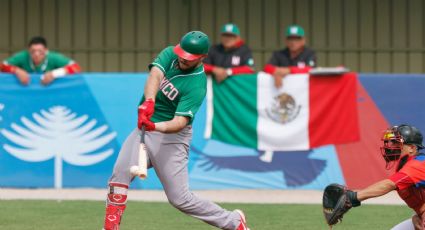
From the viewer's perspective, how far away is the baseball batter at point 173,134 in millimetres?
8133

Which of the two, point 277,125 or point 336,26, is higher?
point 336,26

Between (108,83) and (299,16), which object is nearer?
(108,83)

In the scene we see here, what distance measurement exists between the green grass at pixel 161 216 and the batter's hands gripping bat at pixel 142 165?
166cm

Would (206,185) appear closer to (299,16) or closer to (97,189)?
(97,189)

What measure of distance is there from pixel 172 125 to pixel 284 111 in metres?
4.66

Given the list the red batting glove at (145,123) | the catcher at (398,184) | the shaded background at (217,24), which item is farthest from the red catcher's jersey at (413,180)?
the shaded background at (217,24)

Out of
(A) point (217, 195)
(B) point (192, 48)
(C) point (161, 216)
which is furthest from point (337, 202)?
(A) point (217, 195)

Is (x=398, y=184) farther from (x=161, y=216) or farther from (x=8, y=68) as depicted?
(x=8, y=68)

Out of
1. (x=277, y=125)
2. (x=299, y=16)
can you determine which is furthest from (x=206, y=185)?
(x=299, y=16)

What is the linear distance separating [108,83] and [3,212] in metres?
2.73

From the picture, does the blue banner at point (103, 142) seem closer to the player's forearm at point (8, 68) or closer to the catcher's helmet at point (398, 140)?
the player's forearm at point (8, 68)

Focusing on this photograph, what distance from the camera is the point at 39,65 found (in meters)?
12.8

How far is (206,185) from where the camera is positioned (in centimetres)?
1260

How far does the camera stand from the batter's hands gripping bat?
25.3ft
